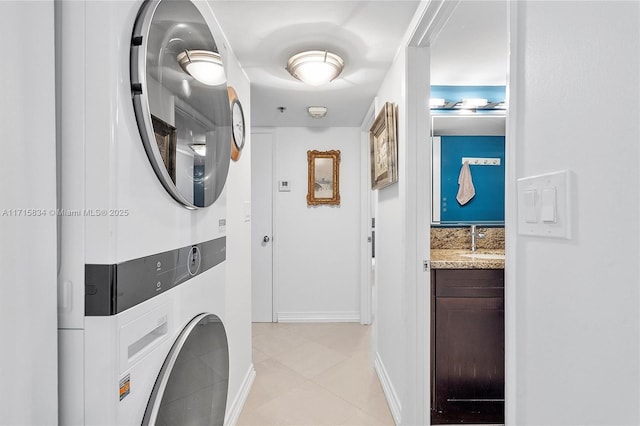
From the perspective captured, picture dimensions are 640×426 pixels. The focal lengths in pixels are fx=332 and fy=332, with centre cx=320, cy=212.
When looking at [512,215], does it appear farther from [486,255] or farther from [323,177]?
[323,177]

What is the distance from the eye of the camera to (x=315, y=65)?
192cm

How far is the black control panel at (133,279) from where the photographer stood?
71 cm

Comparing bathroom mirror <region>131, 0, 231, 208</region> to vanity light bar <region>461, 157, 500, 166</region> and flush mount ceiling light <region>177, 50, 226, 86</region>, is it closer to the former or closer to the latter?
flush mount ceiling light <region>177, 50, 226, 86</region>

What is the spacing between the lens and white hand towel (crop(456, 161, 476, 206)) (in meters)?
2.60

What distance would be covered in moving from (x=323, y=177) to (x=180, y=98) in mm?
2753

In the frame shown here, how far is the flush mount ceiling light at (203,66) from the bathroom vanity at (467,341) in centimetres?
153

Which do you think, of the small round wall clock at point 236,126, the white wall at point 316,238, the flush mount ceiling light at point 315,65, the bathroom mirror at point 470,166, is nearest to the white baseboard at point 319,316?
the white wall at point 316,238

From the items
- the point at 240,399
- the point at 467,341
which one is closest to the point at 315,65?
the point at 467,341

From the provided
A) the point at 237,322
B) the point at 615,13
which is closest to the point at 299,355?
the point at 237,322

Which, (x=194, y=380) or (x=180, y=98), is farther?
(x=194, y=380)

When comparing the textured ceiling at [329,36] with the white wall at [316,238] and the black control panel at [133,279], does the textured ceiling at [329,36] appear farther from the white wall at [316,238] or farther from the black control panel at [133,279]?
the black control panel at [133,279]

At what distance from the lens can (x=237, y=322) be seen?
2.00 meters

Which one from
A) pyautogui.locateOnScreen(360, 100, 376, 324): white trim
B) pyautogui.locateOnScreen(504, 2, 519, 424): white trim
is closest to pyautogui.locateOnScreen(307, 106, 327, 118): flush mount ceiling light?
pyautogui.locateOnScreen(360, 100, 376, 324): white trim

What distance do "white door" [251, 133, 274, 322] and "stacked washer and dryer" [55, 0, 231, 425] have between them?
2.60m
